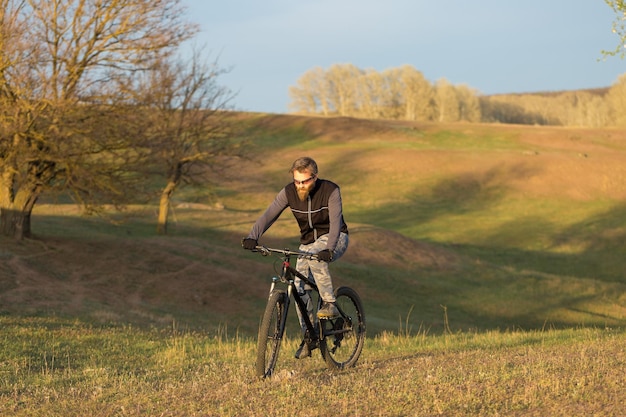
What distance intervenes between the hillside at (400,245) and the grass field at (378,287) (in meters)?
0.14

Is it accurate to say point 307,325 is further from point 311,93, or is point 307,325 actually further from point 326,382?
point 311,93

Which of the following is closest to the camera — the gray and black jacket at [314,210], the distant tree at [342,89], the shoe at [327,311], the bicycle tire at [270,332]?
the bicycle tire at [270,332]

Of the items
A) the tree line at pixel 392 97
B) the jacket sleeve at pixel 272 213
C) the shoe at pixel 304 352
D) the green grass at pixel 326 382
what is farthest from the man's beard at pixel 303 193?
the tree line at pixel 392 97

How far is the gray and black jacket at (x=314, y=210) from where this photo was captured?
28.0ft

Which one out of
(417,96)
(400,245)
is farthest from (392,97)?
(400,245)

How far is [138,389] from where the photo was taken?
8.23 m

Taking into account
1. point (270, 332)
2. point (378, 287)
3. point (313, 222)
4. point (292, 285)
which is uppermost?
point (313, 222)

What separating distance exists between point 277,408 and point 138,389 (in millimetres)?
1897

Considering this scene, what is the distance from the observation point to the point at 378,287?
3278 cm

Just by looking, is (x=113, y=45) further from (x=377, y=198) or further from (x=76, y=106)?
(x=377, y=198)

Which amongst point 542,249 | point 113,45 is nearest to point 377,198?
point 542,249

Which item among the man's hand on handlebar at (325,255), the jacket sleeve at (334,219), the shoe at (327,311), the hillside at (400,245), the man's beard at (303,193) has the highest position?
the man's beard at (303,193)

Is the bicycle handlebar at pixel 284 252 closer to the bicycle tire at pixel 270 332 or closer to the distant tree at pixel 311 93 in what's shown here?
the bicycle tire at pixel 270 332

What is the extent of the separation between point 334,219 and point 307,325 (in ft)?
3.93
